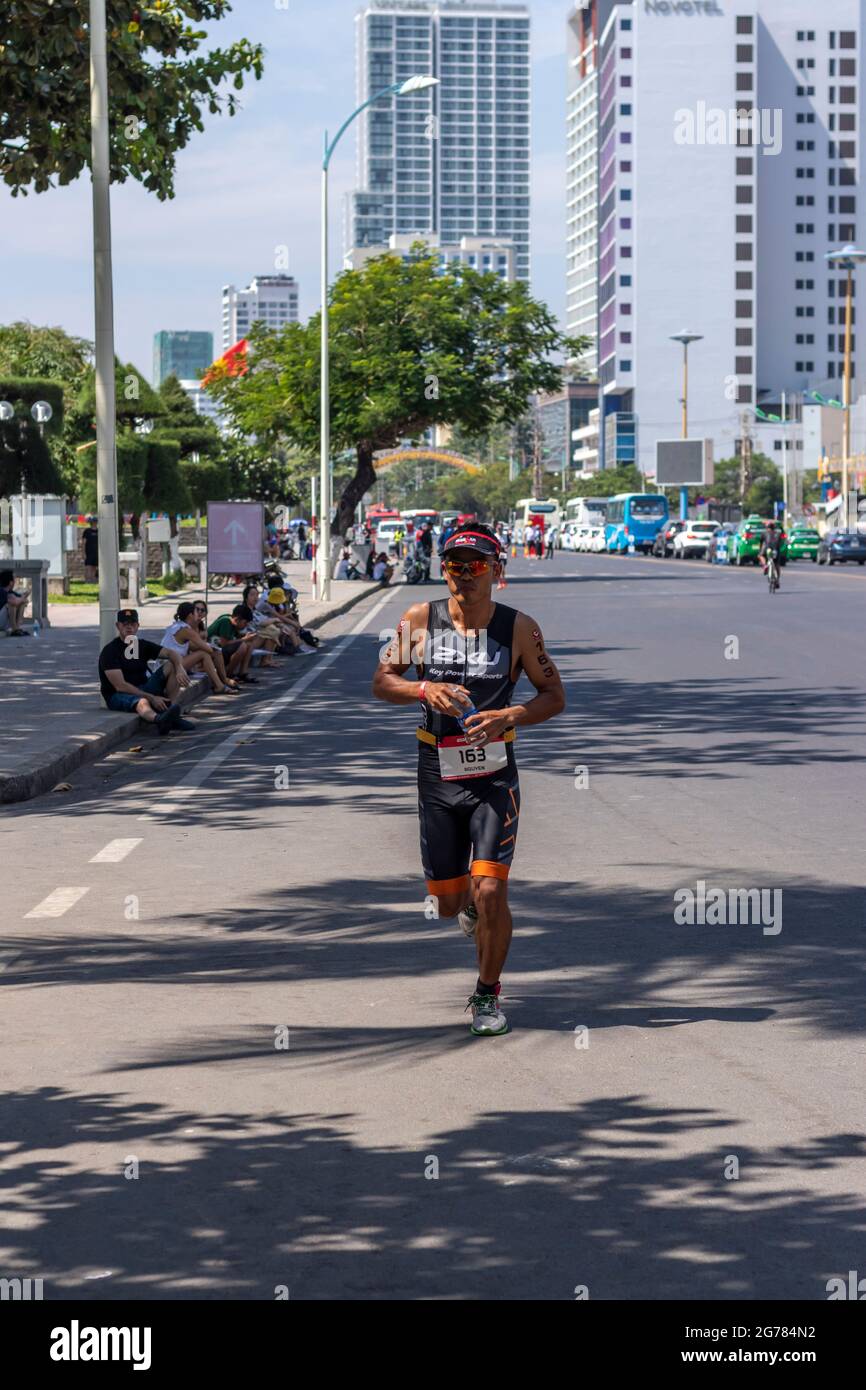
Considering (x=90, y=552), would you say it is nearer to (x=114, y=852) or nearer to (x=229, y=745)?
(x=229, y=745)

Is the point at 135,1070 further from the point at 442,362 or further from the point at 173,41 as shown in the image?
the point at 442,362

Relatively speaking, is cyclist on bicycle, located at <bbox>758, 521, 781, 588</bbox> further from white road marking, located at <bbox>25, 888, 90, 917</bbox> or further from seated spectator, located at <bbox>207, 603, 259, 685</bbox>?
white road marking, located at <bbox>25, 888, 90, 917</bbox>

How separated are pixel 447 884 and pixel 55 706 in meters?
11.8

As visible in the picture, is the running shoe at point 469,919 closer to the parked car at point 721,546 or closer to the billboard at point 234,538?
the billboard at point 234,538

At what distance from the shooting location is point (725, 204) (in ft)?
619

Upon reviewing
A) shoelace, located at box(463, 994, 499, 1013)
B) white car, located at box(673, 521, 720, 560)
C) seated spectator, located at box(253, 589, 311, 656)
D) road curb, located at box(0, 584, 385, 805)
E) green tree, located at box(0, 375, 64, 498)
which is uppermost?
green tree, located at box(0, 375, 64, 498)

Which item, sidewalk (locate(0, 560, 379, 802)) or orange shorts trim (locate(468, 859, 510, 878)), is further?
sidewalk (locate(0, 560, 379, 802))

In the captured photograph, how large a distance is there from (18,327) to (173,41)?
6540 cm

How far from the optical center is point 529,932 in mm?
8602

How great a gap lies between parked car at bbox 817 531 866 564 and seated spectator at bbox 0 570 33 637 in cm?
5073

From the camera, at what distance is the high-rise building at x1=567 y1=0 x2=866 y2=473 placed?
187250 millimetres

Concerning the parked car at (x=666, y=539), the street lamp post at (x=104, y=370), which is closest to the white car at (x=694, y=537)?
the parked car at (x=666, y=539)

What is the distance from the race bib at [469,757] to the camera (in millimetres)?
6891

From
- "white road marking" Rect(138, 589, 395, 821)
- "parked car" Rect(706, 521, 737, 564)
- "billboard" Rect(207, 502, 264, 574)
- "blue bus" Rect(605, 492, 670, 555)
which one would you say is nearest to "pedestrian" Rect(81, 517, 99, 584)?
"billboard" Rect(207, 502, 264, 574)
